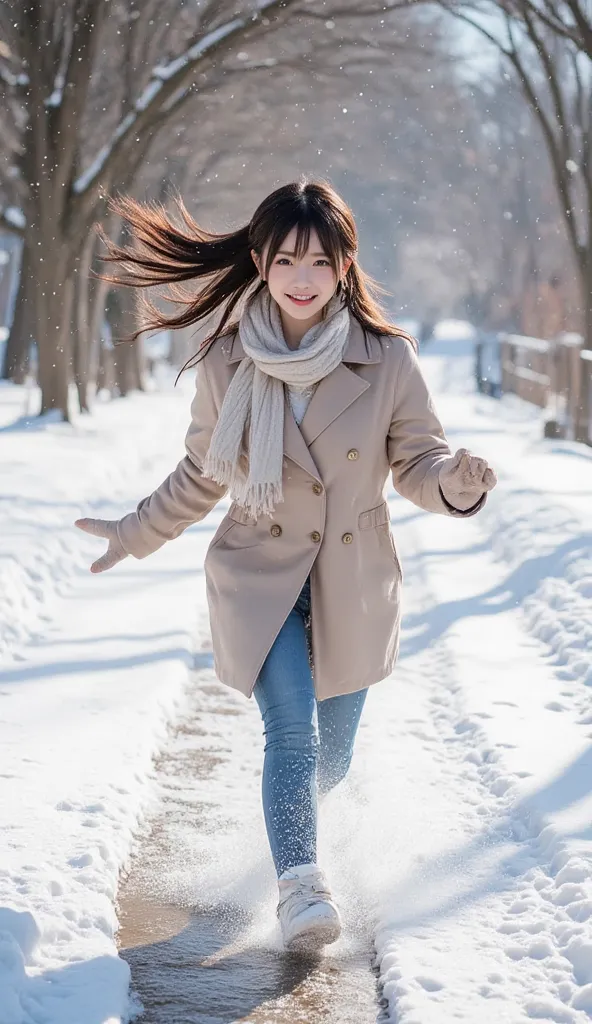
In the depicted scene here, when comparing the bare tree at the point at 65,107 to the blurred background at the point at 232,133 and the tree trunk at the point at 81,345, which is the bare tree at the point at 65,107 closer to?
the blurred background at the point at 232,133

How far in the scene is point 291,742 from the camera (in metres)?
3.54

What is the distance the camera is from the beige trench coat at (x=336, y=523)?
3.63 metres

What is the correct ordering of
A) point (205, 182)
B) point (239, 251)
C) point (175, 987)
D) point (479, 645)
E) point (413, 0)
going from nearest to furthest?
point (175, 987) < point (239, 251) < point (479, 645) < point (413, 0) < point (205, 182)

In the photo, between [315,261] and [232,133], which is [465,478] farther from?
[232,133]

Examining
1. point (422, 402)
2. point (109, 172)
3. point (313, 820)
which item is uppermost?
point (109, 172)

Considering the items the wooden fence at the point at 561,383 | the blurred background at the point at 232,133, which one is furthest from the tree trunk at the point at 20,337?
the wooden fence at the point at 561,383

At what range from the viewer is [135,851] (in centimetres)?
412

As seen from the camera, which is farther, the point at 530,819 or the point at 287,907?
the point at 530,819

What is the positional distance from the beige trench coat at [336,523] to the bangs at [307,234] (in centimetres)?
26

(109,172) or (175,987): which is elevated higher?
(109,172)

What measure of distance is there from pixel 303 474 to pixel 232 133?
2434 cm

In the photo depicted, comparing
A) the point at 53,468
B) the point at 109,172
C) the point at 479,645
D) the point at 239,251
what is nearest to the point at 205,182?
the point at 109,172

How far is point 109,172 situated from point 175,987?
43.4ft

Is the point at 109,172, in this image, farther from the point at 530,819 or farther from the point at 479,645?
the point at 530,819
